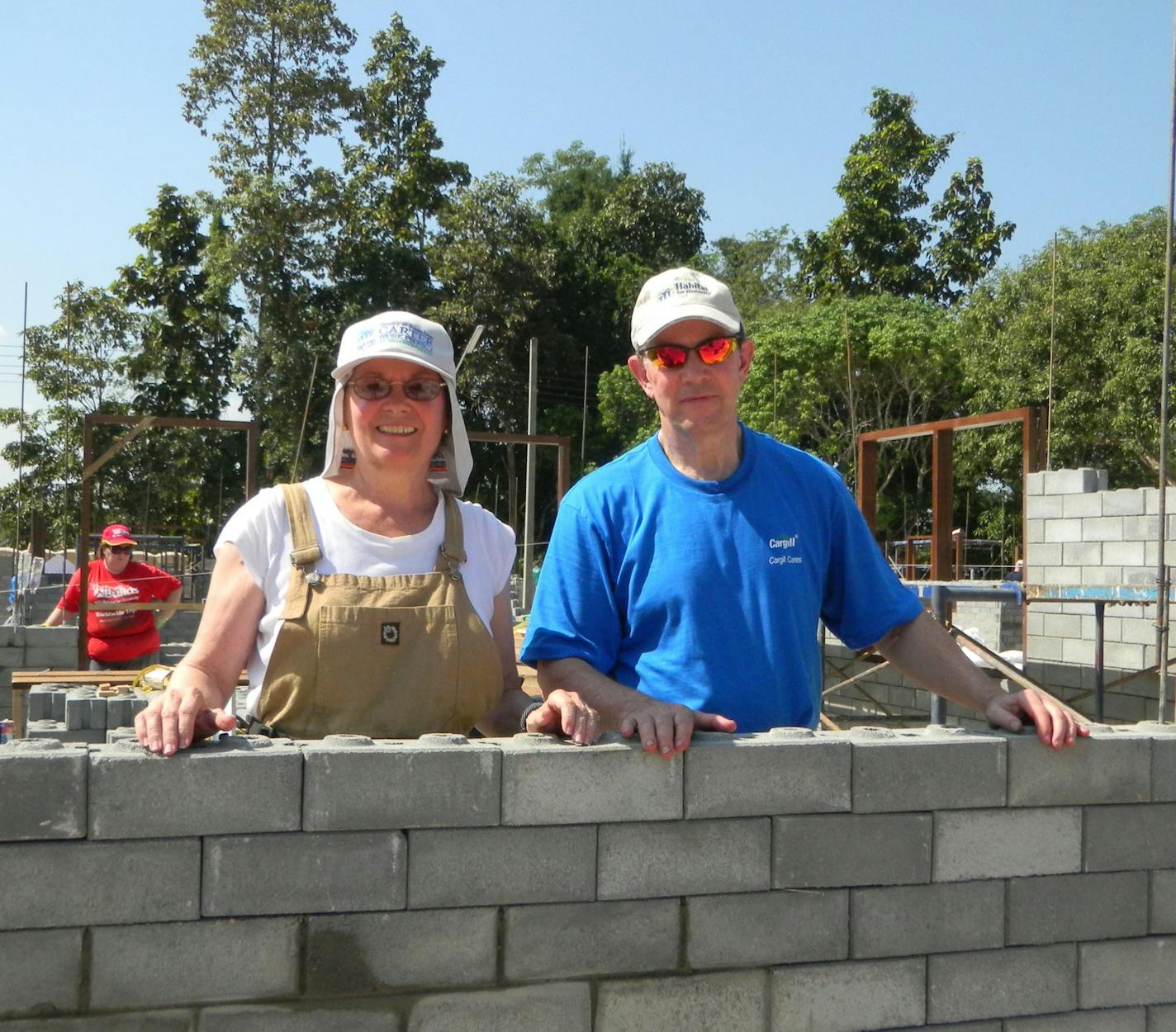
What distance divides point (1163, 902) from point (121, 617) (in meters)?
7.80

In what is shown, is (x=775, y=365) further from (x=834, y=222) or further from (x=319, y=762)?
(x=319, y=762)

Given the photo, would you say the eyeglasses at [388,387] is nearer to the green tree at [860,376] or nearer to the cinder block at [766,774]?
the cinder block at [766,774]

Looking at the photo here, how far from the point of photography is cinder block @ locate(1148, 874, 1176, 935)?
2.97m

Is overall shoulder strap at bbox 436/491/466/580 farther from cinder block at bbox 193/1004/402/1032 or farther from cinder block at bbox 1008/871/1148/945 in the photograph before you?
cinder block at bbox 1008/871/1148/945

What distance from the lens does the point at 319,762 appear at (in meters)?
2.44

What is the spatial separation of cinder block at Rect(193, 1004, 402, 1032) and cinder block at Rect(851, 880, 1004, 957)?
0.98 meters

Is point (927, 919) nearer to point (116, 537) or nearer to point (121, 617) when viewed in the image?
point (121, 617)

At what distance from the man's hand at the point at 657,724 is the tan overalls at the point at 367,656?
16.9 inches

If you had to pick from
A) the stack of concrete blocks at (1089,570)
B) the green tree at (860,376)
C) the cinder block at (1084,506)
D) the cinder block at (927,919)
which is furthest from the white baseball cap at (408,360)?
the green tree at (860,376)

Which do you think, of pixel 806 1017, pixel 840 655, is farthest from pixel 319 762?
pixel 840 655

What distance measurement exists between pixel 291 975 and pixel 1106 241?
2646 cm

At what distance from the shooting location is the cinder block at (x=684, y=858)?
261 centimetres

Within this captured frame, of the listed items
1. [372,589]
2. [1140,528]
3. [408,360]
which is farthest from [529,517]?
[372,589]

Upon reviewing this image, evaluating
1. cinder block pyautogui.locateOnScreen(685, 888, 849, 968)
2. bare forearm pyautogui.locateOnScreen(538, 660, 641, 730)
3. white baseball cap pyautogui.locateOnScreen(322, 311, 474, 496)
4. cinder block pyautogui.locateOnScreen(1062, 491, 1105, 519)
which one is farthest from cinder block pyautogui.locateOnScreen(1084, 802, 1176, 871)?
cinder block pyautogui.locateOnScreen(1062, 491, 1105, 519)
